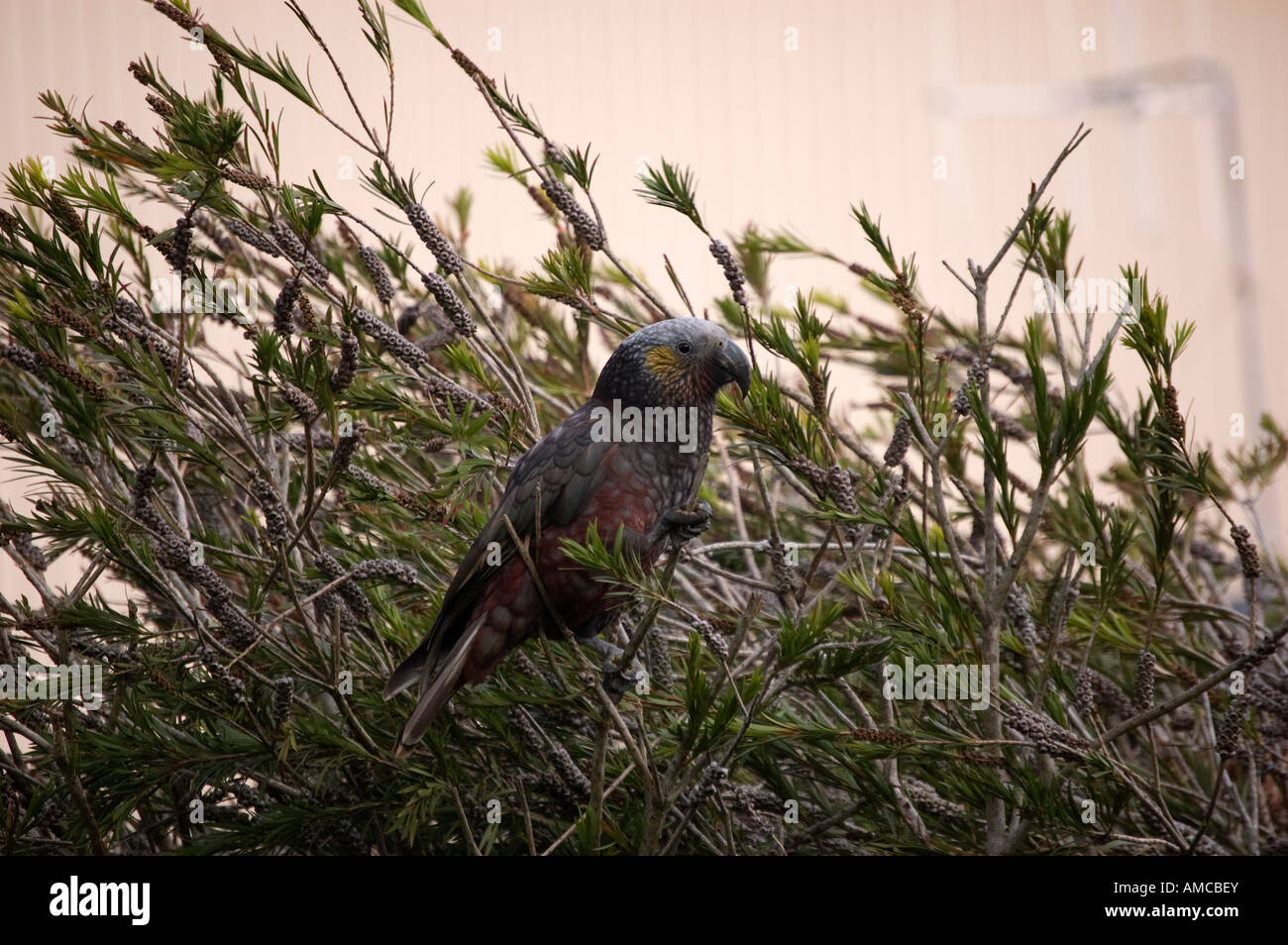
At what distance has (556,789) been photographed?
1673mm

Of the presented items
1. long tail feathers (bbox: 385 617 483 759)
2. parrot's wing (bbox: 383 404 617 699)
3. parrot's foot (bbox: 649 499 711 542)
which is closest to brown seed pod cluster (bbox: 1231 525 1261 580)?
parrot's foot (bbox: 649 499 711 542)

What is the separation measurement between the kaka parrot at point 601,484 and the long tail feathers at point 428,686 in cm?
2

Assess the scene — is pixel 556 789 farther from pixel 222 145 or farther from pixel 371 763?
pixel 222 145

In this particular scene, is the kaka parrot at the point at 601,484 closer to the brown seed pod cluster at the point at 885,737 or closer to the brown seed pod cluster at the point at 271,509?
the brown seed pod cluster at the point at 271,509

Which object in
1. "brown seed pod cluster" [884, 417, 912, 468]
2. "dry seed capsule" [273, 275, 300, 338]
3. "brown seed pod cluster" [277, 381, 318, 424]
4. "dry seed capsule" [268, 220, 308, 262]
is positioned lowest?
"brown seed pod cluster" [884, 417, 912, 468]

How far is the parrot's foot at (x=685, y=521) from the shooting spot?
1560 millimetres

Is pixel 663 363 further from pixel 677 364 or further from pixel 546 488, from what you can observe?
pixel 546 488

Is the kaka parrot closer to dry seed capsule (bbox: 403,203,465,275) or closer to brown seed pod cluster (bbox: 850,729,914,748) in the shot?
dry seed capsule (bbox: 403,203,465,275)

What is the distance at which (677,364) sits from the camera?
5.97 feet

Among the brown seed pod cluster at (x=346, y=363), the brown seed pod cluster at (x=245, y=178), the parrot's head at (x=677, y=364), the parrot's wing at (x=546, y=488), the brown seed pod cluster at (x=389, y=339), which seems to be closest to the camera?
the brown seed pod cluster at (x=346, y=363)

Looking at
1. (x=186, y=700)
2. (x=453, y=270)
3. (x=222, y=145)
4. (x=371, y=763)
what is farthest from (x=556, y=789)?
(x=222, y=145)

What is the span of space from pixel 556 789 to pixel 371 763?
1.03 feet

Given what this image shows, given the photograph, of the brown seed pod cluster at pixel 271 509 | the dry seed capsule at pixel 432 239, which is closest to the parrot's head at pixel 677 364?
the dry seed capsule at pixel 432 239

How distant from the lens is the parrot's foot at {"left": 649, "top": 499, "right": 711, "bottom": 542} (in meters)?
1.56
